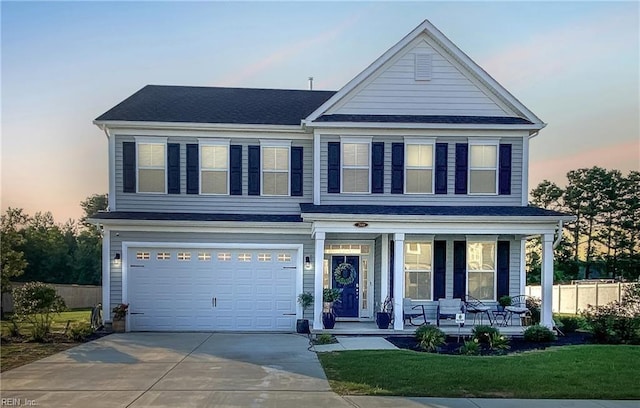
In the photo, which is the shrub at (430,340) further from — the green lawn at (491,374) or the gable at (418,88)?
the gable at (418,88)

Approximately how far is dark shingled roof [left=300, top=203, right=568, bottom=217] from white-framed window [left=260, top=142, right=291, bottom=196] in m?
0.96

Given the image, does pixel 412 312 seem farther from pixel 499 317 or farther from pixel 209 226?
pixel 209 226

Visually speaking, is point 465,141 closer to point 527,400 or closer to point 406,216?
point 406,216

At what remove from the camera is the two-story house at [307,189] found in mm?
16906

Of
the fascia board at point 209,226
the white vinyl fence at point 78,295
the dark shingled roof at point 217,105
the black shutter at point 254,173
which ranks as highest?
the dark shingled roof at point 217,105

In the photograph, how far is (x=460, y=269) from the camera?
17422 mm

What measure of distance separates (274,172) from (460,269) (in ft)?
20.5

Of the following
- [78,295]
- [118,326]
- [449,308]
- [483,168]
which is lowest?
[78,295]

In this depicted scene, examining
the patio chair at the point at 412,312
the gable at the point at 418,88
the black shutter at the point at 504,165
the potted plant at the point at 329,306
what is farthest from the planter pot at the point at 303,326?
the black shutter at the point at 504,165

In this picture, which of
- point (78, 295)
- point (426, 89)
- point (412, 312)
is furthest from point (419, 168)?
point (78, 295)

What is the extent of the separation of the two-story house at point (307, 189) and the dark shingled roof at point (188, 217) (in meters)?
0.06

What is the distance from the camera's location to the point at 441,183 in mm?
17312

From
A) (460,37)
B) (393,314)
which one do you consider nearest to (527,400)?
(393,314)

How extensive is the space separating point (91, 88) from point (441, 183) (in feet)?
38.4
